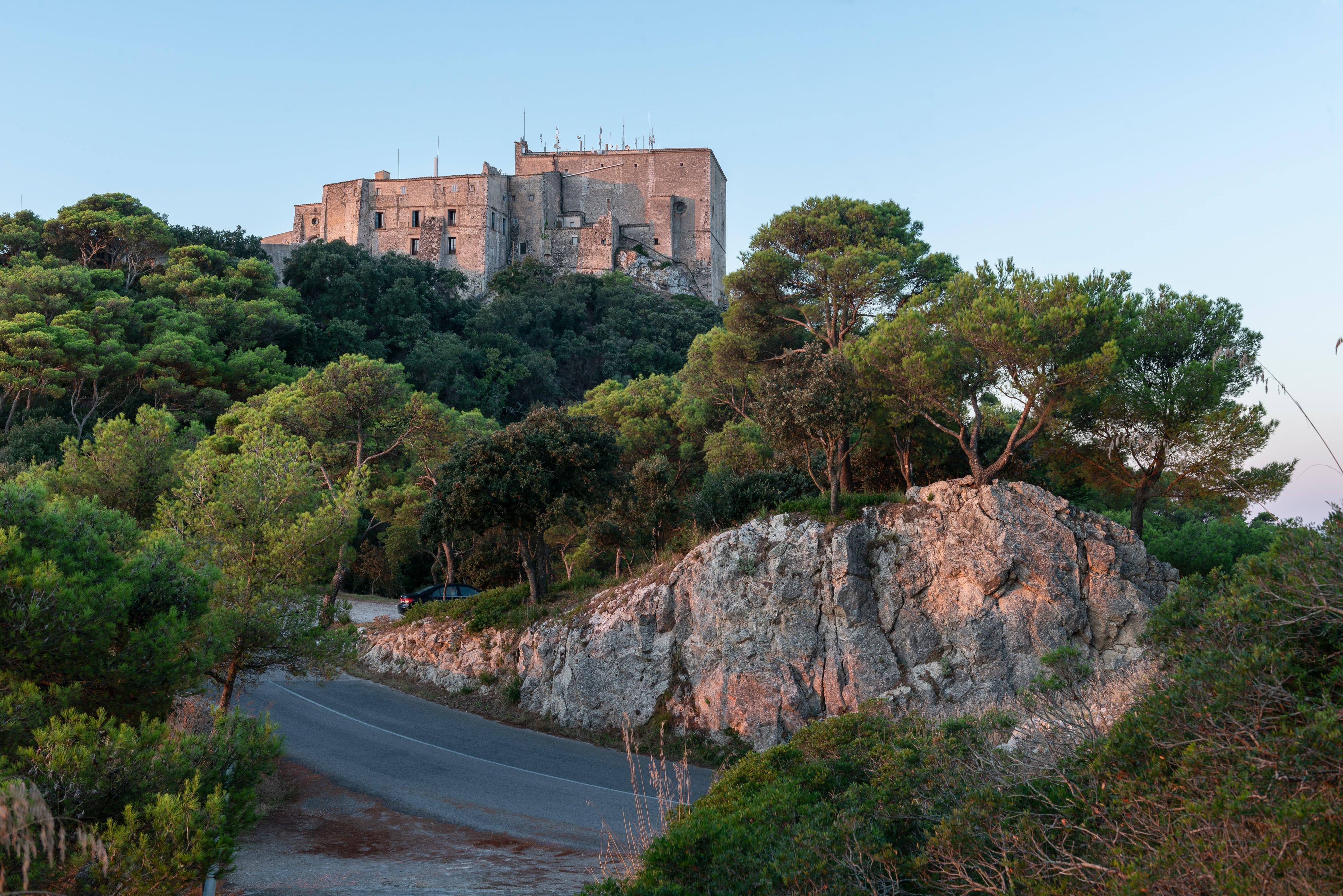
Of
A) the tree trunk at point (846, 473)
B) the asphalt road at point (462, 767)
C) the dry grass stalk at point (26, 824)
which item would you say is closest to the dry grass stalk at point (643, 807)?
the asphalt road at point (462, 767)

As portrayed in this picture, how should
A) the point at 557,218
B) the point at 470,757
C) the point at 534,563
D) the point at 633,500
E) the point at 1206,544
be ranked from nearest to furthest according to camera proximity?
1. the point at 470,757
2. the point at 1206,544
3. the point at 534,563
4. the point at 633,500
5. the point at 557,218

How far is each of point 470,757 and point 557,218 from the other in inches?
2767

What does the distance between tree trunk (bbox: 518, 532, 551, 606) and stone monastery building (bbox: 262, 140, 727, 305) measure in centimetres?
5373

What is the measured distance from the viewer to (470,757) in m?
15.6

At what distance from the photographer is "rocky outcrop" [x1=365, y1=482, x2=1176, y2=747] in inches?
603

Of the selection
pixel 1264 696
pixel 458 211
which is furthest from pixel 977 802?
pixel 458 211

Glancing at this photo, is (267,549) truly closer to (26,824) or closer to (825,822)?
(825,822)

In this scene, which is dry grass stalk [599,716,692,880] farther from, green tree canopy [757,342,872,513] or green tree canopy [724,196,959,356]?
green tree canopy [724,196,959,356]

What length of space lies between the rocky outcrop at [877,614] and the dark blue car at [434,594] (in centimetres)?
1206

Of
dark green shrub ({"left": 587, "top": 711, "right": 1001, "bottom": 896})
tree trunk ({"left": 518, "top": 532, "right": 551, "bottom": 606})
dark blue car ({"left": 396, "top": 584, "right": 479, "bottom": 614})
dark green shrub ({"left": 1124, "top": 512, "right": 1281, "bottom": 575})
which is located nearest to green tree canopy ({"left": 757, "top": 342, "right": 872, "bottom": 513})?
tree trunk ({"left": 518, "top": 532, "right": 551, "bottom": 606})

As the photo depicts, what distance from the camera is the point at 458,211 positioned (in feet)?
247

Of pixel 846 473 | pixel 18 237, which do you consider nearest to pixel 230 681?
pixel 846 473

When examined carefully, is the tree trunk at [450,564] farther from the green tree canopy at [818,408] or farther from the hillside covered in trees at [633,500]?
the green tree canopy at [818,408]

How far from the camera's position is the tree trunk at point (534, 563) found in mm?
20953
